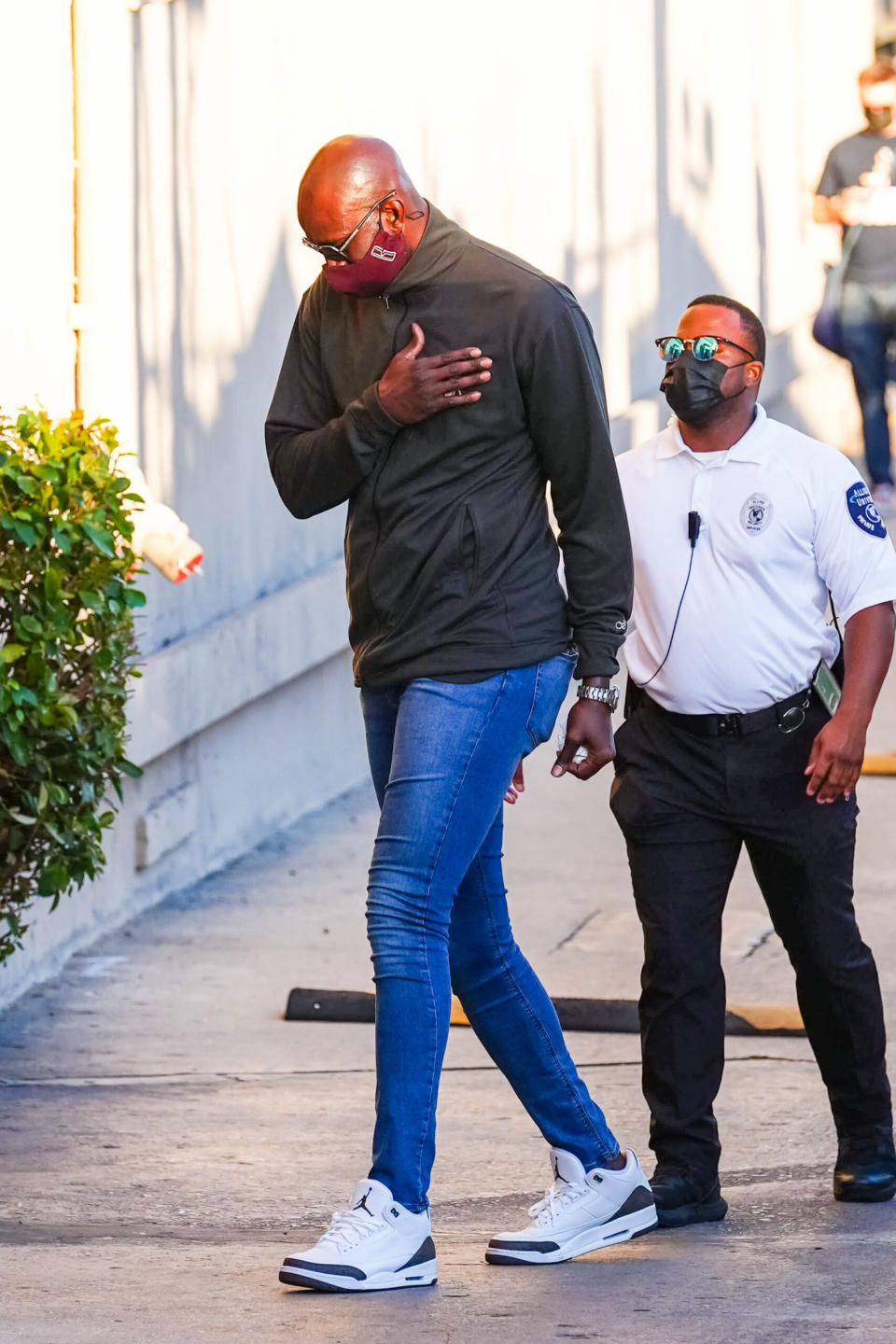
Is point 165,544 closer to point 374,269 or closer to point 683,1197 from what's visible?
point 374,269

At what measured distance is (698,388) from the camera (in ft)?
14.4

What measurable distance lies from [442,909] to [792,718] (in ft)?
3.05

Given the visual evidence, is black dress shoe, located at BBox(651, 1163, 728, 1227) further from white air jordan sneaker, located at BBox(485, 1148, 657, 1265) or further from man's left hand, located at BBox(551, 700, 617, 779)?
man's left hand, located at BBox(551, 700, 617, 779)

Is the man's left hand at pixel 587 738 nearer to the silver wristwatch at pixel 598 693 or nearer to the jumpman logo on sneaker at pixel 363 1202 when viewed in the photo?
the silver wristwatch at pixel 598 693

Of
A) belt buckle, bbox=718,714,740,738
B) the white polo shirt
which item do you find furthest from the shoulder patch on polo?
belt buckle, bbox=718,714,740,738

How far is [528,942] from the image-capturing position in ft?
22.5

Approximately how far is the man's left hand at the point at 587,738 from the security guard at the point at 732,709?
0.49 m

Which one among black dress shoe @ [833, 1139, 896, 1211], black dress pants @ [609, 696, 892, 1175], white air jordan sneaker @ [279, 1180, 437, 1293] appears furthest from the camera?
black dress shoe @ [833, 1139, 896, 1211]

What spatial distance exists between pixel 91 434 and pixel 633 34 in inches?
305

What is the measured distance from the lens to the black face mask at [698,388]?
173 inches

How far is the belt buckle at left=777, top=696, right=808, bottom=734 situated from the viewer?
173 inches

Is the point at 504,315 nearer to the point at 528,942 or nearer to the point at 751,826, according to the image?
the point at 751,826

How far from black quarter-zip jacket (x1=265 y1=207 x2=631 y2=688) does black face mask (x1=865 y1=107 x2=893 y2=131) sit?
8446 millimetres

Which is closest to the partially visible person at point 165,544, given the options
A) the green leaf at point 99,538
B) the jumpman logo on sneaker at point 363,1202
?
the green leaf at point 99,538
